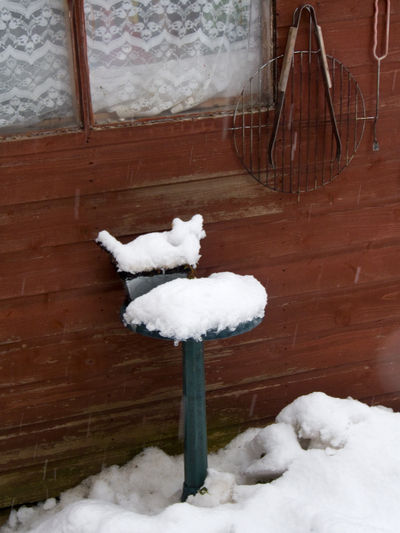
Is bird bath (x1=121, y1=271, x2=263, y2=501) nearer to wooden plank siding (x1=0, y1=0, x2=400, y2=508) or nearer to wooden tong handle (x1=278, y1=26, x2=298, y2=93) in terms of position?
wooden plank siding (x1=0, y1=0, x2=400, y2=508)

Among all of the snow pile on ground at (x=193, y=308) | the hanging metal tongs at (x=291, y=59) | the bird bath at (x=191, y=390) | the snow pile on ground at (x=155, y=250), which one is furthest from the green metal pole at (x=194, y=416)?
the hanging metal tongs at (x=291, y=59)

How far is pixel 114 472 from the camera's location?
360cm

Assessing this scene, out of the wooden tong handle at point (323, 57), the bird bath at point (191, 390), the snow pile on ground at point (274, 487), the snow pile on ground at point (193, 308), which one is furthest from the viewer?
the wooden tong handle at point (323, 57)

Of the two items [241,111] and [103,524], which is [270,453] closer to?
[103,524]

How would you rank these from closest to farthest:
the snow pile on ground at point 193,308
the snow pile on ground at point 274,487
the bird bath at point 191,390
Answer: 1. the snow pile on ground at point 193,308
2. the snow pile on ground at point 274,487
3. the bird bath at point 191,390

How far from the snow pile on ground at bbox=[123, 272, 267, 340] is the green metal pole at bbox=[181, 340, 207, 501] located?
0.24m

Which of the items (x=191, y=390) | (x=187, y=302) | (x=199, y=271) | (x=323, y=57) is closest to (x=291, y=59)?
(x=323, y=57)

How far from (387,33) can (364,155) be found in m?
0.56

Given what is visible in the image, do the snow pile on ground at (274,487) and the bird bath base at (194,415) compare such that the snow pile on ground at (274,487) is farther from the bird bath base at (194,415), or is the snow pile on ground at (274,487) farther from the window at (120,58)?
the window at (120,58)

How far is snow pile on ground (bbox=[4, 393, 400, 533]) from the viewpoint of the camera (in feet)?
9.46

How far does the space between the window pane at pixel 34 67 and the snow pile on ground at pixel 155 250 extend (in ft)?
1.85

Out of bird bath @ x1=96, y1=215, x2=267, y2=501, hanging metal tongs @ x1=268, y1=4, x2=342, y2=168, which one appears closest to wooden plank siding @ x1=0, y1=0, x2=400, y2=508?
hanging metal tongs @ x1=268, y1=4, x2=342, y2=168

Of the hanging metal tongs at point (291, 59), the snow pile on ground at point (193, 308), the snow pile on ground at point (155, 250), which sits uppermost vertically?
the hanging metal tongs at point (291, 59)

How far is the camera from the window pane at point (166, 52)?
3023mm
